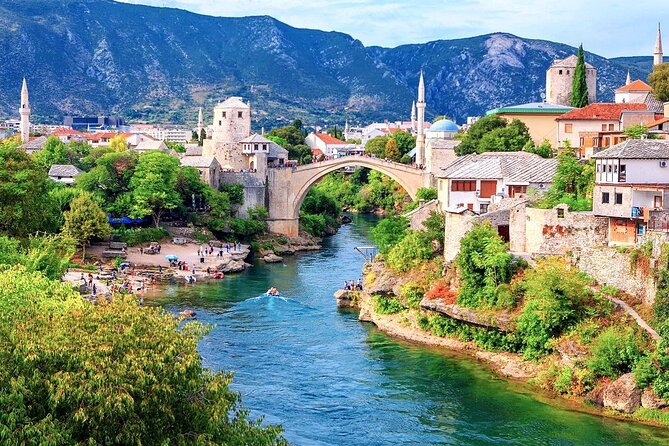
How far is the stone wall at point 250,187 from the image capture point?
7400 cm

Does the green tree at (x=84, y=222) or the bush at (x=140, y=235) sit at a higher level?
the green tree at (x=84, y=222)

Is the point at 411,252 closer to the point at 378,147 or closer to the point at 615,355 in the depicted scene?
the point at 615,355

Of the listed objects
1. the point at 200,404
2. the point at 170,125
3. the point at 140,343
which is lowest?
the point at 200,404

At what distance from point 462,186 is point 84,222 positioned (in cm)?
2286

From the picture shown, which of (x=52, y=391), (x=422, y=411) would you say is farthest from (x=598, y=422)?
(x=52, y=391)

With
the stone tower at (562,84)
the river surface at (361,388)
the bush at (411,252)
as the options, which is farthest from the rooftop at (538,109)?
the river surface at (361,388)

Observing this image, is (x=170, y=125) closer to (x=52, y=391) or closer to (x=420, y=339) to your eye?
(x=420, y=339)

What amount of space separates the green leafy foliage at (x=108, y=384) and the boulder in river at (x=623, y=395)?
43.9 feet

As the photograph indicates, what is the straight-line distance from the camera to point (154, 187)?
2601 inches

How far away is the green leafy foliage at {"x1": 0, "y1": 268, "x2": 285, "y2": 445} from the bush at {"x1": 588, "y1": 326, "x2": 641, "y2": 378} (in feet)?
46.7

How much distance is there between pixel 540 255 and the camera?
37.9 m

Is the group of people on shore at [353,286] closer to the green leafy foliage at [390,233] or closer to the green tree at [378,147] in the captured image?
the green leafy foliage at [390,233]

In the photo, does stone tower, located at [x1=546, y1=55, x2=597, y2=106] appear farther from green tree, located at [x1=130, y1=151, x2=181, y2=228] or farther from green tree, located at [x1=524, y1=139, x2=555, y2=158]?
green tree, located at [x1=130, y1=151, x2=181, y2=228]

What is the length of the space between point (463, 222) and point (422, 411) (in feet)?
41.2
